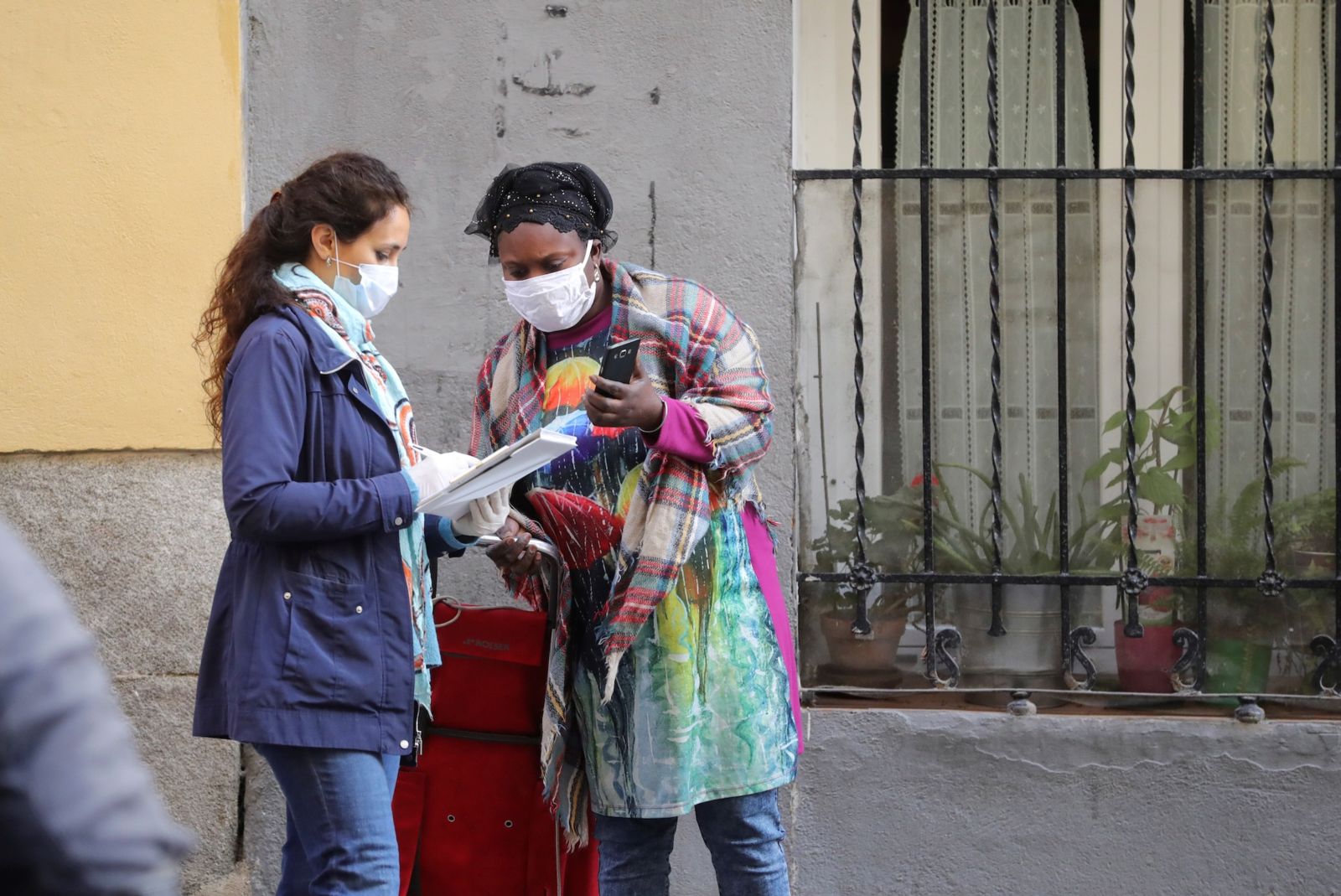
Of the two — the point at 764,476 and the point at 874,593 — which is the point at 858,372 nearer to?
the point at 764,476

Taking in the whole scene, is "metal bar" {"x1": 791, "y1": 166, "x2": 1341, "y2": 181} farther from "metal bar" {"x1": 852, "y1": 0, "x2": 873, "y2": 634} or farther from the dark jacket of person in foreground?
the dark jacket of person in foreground

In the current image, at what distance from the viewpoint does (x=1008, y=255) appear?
3.97 m

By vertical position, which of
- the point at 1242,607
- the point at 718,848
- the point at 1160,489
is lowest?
the point at 718,848

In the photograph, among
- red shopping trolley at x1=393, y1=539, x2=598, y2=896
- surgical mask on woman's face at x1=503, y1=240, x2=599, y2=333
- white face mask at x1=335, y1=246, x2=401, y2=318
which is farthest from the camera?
red shopping trolley at x1=393, y1=539, x2=598, y2=896

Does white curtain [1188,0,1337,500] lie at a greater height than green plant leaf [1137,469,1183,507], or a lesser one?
greater

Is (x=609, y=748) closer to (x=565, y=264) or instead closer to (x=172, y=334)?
(x=565, y=264)

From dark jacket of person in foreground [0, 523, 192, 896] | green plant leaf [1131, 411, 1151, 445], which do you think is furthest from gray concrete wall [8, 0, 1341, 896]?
dark jacket of person in foreground [0, 523, 192, 896]

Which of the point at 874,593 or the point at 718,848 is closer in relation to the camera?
the point at 718,848

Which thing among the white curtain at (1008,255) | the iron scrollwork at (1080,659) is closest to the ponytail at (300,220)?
the white curtain at (1008,255)

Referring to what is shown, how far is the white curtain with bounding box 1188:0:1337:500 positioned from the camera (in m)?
3.92

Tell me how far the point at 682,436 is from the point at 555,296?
39cm

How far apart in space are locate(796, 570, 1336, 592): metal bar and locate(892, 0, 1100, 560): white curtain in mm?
199

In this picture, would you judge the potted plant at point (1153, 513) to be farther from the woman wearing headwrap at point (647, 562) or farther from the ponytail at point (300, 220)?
the ponytail at point (300, 220)

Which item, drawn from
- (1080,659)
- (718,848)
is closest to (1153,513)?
(1080,659)
